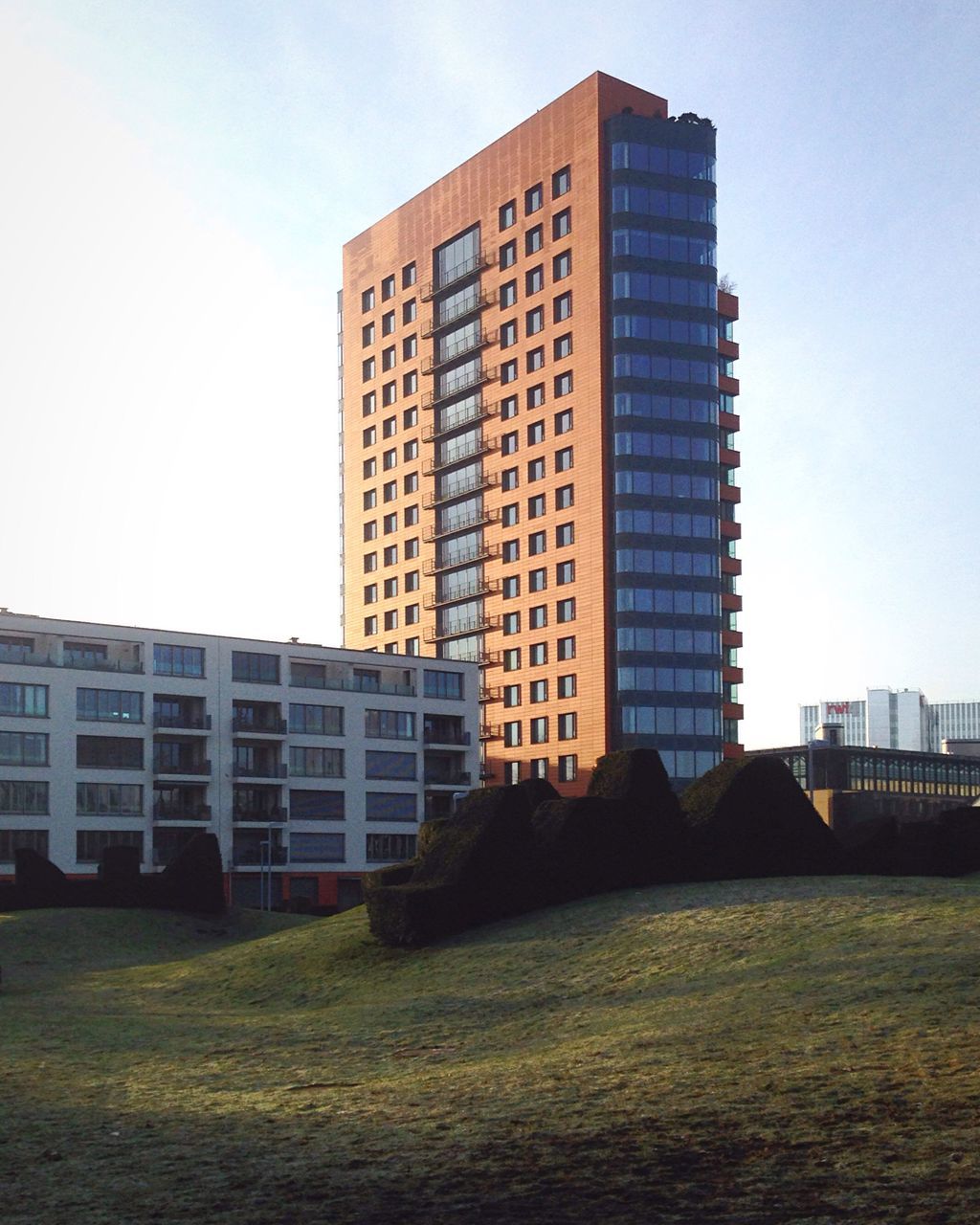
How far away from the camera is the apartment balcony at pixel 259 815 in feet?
301

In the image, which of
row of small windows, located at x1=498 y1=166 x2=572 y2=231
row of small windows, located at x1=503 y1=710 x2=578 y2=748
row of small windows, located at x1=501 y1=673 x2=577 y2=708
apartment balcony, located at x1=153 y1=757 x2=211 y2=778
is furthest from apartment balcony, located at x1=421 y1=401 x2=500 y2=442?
apartment balcony, located at x1=153 y1=757 x2=211 y2=778

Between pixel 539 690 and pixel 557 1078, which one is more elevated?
pixel 539 690

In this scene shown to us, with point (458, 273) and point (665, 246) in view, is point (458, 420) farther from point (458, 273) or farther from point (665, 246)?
point (665, 246)

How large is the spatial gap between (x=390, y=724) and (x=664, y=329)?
37172mm

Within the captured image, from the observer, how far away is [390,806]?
325 ft

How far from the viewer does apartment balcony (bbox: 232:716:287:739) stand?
302ft

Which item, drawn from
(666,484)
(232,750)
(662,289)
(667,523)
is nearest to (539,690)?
(667,523)

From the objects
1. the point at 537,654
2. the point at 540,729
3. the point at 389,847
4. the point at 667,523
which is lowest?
the point at 389,847

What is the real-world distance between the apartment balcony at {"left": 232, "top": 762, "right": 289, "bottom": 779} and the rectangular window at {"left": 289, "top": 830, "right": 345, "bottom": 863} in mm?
4148

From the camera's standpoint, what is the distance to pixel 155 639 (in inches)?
3514

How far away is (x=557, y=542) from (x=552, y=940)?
3210 inches

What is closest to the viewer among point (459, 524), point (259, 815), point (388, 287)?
point (259, 815)

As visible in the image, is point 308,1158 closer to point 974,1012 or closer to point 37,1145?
point 37,1145

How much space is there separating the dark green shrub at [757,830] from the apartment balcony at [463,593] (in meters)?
77.8
